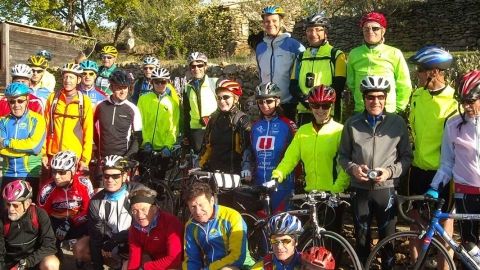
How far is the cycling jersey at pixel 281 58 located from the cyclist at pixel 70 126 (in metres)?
2.28

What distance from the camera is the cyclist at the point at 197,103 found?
7453 mm

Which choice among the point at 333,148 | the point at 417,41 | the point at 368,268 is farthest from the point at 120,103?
the point at 417,41

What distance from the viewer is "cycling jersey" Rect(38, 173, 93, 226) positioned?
5.76 meters

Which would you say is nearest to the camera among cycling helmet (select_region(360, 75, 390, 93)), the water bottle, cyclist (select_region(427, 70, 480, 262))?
the water bottle

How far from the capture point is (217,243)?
15.5 feet

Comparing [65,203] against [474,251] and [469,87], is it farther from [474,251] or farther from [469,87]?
[469,87]

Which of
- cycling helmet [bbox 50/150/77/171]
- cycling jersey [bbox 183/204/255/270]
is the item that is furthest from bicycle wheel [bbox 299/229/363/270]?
cycling helmet [bbox 50/150/77/171]

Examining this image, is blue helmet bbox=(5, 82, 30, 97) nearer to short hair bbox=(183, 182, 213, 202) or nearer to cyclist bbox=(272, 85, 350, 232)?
short hair bbox=(183, 182, 213, 202)

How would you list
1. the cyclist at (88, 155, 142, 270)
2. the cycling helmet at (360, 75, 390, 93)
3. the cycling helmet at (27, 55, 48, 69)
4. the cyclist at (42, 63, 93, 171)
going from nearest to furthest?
1. the cycling helmet at (360, 75, 390, 93)
2. the cyclist at (88, 155, 142, 270)
3. the cyclist at (42, 63, 93, 171)
4. the cycling helmet at (27, 55, 48, 69)

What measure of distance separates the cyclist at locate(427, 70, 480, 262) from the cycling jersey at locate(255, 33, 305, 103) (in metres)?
2.28

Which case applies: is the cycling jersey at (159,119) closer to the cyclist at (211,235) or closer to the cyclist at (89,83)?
the cyclist at (89,83)

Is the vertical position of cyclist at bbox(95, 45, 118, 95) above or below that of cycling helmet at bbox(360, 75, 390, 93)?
above

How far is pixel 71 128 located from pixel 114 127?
0.52 meters

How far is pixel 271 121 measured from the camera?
5.62 metres
